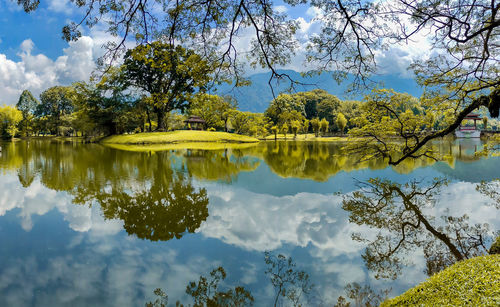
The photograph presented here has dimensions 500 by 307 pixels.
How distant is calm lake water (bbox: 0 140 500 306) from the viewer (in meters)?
3.28

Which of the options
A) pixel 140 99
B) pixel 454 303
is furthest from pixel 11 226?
pixel 140 99

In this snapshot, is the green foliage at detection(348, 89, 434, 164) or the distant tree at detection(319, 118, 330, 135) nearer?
the green foliage at detection(348, 89, 434, 164)

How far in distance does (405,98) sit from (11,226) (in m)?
11.0

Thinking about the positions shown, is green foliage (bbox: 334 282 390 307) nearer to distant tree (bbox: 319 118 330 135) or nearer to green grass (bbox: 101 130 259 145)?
green grass (bbox: 101 130 259 145)

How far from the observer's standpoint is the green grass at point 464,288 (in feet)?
6.03

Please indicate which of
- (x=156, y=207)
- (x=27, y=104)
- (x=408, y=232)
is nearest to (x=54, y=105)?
(x=27, y=104)

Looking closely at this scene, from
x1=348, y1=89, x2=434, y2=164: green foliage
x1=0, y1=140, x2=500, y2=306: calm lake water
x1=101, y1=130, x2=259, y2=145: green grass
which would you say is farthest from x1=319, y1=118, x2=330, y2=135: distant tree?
x1=0, y1=140, x2=500, y2=306: calm lake water

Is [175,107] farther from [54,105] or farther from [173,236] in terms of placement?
[54,105]

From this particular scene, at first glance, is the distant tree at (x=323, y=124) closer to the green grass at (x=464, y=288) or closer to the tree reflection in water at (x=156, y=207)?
the tree reflection in water at (x=156, y=207)

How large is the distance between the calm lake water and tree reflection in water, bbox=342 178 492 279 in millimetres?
165

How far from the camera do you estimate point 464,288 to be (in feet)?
6.56

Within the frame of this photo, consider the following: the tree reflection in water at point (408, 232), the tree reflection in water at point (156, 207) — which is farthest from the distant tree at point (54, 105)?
the tree reflection in water at point (408, 232)

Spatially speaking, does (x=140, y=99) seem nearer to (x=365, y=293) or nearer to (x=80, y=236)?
(x=80, y=236)

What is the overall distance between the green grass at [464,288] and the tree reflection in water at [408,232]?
4.34 feet
